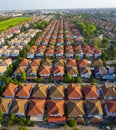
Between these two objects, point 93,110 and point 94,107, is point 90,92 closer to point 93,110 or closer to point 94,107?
point 94,107

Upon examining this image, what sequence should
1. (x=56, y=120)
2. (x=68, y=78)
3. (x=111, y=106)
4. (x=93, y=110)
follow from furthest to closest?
(x=68, y=78), (x=111, y=106), (x=93, y=110), (x=56, y=120)

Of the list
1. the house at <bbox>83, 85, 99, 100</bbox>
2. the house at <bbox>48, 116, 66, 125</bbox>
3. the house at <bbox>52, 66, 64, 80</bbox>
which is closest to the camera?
the house at <bbox>48, 116, 66, 125</bbox>

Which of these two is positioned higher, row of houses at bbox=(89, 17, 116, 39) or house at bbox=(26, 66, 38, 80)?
house at bbox=(26, 66, 38, 80)

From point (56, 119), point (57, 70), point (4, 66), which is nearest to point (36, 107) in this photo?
point (56, 119)

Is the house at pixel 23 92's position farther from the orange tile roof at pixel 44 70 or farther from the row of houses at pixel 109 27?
the row of houses at pixel 109 27

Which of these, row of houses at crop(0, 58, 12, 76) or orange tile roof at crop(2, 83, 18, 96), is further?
row of houses at crop(0, 58, 12, 76)

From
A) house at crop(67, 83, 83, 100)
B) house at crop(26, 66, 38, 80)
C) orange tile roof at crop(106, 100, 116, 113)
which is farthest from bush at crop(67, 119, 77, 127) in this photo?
house at crop(26, 66, 38, 80)

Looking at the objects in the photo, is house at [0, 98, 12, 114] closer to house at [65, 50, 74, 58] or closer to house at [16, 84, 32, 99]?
house at [16, 84, 32, 99]
